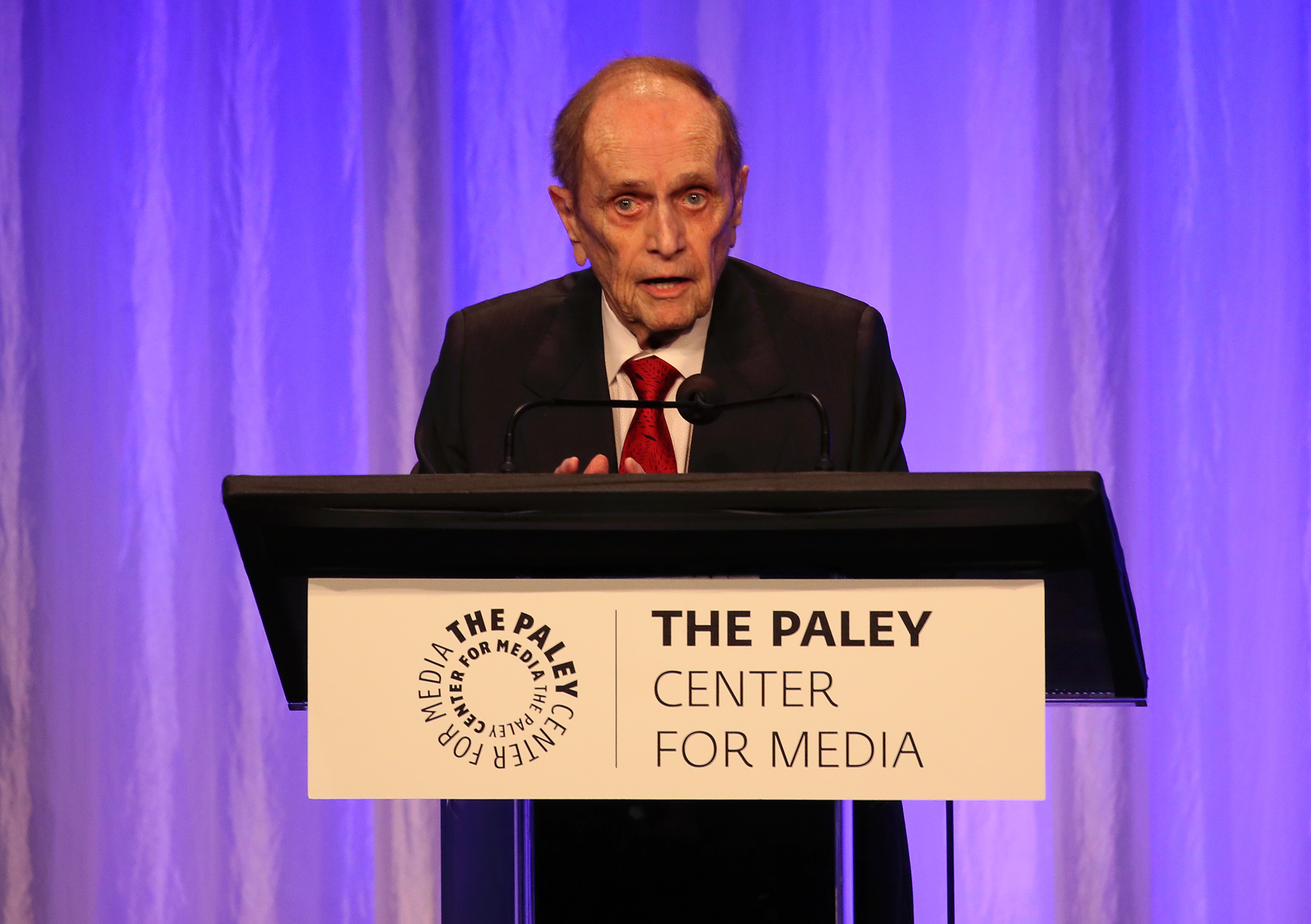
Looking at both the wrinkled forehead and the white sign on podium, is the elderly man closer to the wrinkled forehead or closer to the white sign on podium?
the wrinkled forehead

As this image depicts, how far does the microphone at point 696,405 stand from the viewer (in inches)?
37.4

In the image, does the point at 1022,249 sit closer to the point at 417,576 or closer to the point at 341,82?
the point at 341,82

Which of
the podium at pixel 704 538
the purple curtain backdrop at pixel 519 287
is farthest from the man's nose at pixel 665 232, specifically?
the purple curtain backdrop at pixel 519 287

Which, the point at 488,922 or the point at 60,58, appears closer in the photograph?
the point at 488,922

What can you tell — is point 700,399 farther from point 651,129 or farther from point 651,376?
point 651,129

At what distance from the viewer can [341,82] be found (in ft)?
8.36

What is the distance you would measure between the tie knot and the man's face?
1.6 inches

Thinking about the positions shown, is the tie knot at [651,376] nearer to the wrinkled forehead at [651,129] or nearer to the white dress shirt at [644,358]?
the white dress shirt at [644,358]

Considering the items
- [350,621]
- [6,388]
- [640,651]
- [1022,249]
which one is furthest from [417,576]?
[6,388]

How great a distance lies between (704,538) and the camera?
83 cm

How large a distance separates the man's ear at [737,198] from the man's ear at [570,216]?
0.18 metres

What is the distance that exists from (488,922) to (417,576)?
0.32 metres

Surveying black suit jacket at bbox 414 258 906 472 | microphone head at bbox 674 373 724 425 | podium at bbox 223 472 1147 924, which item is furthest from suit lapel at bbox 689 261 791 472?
podium at bbox 223 472 1147 924

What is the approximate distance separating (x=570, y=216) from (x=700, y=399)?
64 cm
